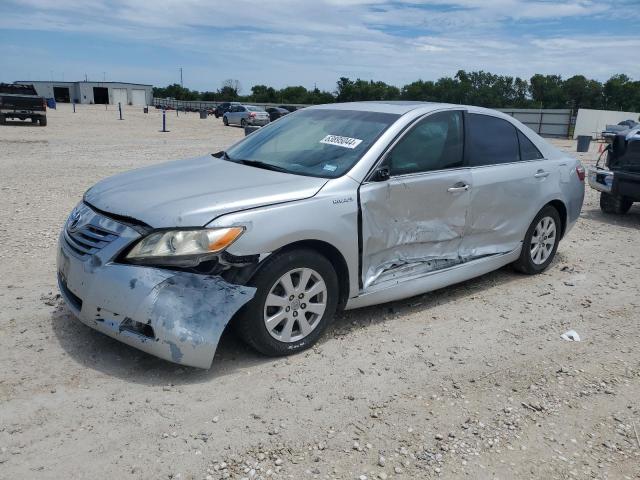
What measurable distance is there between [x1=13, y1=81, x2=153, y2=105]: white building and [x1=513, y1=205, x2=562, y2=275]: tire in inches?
3964

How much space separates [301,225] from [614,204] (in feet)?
24.3

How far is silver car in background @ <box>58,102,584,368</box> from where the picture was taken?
10.9 ft

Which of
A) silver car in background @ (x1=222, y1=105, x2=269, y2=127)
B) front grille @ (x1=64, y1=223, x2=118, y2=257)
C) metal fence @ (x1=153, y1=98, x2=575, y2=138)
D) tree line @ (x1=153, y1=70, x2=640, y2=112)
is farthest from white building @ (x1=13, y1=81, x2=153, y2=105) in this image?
front grille @ (x1=64, y1=223, x2=118, y2=257)

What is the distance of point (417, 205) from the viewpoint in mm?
4355

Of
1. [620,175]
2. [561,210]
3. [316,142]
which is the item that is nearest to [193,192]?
[316,142]

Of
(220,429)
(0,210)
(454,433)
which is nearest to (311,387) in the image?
(220,429)

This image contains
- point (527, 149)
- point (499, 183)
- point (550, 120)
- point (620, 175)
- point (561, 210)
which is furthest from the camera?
point (550, 120)

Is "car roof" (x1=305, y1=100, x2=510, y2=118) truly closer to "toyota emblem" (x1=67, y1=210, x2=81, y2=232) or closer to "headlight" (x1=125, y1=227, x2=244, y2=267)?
"headlight" (x1=125, y1=227, x2=244, y2=267)

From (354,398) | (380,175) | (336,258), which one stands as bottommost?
(354,398)

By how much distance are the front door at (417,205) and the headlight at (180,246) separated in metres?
1.13

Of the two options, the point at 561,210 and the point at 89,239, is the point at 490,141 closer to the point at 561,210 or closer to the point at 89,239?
the point at 561,210

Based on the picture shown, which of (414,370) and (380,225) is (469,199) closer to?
(380,225)

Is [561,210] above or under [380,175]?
under

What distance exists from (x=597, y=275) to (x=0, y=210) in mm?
7354
